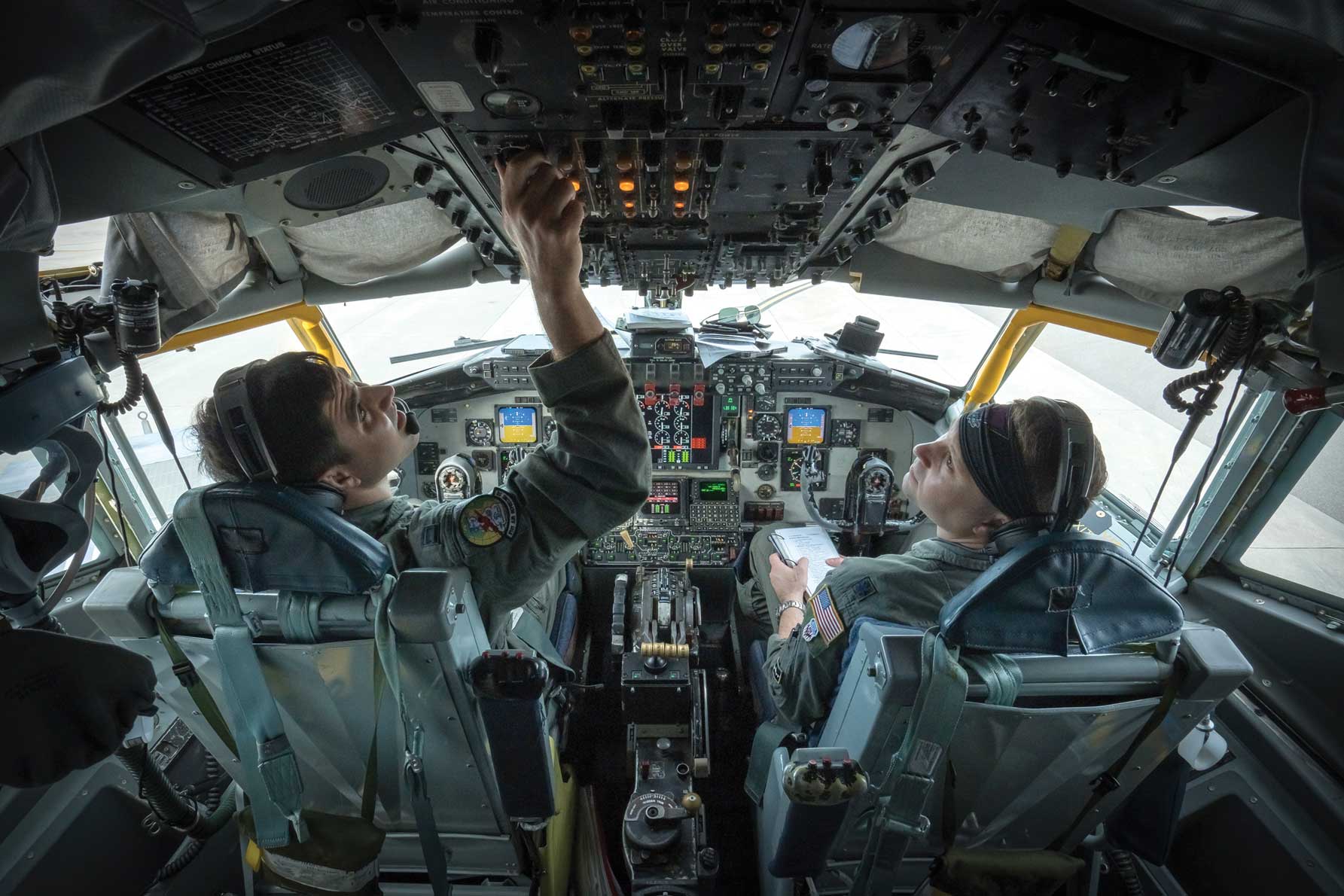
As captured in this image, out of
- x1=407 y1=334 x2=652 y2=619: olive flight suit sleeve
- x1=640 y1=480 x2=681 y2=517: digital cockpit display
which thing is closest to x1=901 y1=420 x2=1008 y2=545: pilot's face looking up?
x1=407 y1=334 x2=652 y2=619: olive flight suit sleeve

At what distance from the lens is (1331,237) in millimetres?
1039

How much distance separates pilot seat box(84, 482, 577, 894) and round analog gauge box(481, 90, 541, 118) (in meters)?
0.84

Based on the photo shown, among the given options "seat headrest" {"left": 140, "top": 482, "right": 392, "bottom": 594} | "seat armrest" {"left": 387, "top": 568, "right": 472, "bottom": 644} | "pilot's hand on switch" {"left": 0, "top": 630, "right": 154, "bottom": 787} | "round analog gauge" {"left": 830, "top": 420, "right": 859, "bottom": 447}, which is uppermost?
"seat headrest" {"left": 140, "top": 482, "right": 392, "bottom": 594}

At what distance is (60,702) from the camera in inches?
39.9

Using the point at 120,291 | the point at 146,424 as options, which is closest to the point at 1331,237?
the point at 120,291

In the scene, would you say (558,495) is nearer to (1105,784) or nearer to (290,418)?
(290,418)

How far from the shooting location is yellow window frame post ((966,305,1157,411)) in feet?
8.55

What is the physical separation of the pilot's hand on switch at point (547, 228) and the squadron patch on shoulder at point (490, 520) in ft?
1.45

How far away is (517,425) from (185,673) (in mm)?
2583

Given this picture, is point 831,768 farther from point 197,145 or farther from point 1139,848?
point 197,145

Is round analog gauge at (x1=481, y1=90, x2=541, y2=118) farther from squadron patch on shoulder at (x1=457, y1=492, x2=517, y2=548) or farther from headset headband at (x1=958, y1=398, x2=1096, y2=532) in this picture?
headset headband at (x1=958, y1=398, x2=1096, y2=532)

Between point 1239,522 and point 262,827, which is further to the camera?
point 1239,522

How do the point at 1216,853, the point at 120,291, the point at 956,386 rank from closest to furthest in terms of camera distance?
the point at 120,291
the point at 1216,853
the point at 956,386

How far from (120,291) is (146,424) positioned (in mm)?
1805
